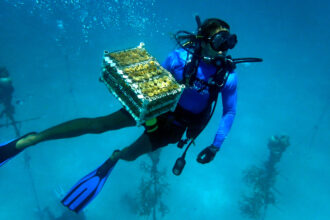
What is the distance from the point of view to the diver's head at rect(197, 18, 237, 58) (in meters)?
3.31

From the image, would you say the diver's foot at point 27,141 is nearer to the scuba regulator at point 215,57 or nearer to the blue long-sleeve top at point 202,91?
the blue long-sleeve top at point 202,91

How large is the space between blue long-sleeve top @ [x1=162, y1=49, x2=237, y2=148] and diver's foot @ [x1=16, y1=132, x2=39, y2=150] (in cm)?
260

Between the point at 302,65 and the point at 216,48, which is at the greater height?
the point at 216,48

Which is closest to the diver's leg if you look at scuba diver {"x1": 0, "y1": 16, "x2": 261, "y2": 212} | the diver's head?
scuba diver {"x1": 0, "y1": 16, "x2": 261, "y2": 212}

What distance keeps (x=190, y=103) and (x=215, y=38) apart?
121cm

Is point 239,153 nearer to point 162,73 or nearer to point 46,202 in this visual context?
point 46,202

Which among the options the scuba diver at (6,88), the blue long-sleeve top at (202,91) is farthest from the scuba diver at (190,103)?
the scuba diver at (6,88)

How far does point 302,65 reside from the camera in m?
49.2

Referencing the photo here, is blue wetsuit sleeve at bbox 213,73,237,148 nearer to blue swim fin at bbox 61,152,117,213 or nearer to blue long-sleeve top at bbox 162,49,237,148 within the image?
blue long-sleeve top at bbox 162,49,237,148

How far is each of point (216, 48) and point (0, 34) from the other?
47.1 meters

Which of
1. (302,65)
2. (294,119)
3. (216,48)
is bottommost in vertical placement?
(302,65)

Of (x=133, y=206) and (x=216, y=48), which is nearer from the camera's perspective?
(x=216, y=48)

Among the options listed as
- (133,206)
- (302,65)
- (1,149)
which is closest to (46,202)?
(133,206)

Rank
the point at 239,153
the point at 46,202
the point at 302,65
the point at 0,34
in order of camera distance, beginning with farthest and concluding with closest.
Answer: the point at 302,65 → the point at 0,34 → the point at 239,153 → the point at 46,202
